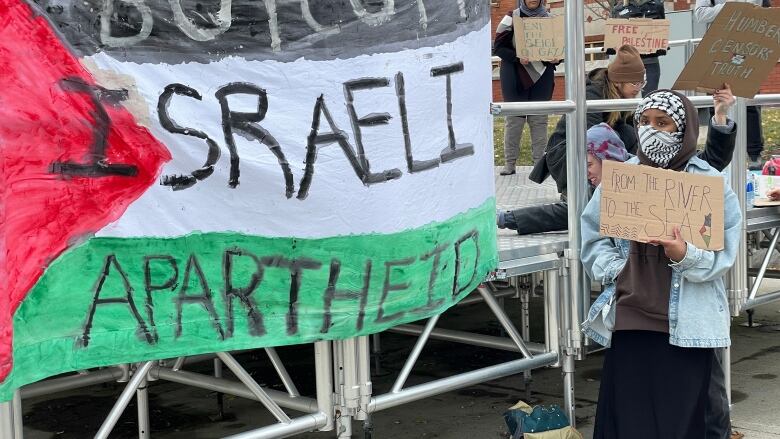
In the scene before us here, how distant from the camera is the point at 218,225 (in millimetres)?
4020

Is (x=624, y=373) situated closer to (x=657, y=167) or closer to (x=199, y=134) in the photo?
(x=657, y=167)

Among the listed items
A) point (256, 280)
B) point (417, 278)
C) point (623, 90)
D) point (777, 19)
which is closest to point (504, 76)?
point (623, 90)

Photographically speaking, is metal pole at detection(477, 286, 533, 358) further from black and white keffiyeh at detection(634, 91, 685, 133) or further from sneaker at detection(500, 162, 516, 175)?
sneaker at detection(500, 162, 516, 175)

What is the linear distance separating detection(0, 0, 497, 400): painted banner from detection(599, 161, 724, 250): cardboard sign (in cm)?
74

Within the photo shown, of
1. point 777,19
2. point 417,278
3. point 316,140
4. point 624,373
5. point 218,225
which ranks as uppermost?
point 777,19

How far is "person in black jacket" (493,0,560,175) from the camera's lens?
352 inches

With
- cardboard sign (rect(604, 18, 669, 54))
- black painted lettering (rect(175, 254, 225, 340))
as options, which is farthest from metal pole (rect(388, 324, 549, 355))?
cardboard sign (rect(604, 18, 669, 54))

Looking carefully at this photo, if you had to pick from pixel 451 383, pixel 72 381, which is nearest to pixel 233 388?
pixel 451 383

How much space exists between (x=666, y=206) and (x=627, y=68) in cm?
230

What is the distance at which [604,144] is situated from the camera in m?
5.86

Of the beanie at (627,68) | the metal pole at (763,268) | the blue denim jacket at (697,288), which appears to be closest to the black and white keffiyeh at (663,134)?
the blue denim jacket at (697,288)

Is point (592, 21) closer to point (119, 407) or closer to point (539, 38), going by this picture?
point (539, 38)

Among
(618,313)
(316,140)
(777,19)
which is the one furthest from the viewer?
(777,19)

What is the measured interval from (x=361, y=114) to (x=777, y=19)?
8.04ft
